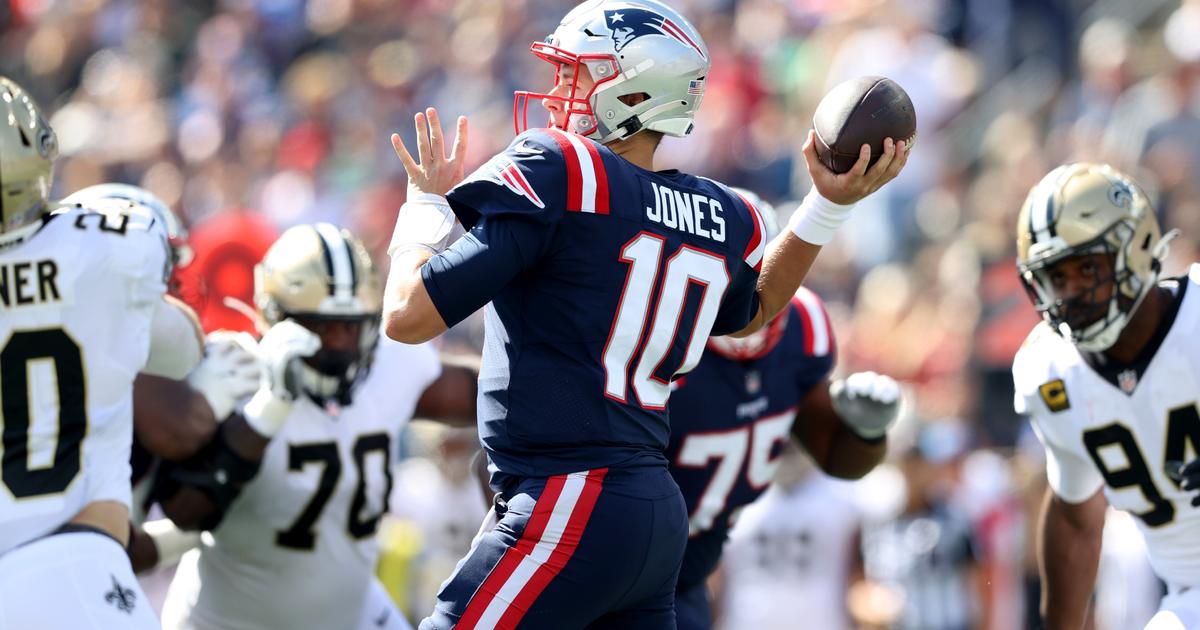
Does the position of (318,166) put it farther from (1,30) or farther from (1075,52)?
(1075,52)

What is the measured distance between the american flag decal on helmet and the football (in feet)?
2.30

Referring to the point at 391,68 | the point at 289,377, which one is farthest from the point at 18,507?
the point at 391,68

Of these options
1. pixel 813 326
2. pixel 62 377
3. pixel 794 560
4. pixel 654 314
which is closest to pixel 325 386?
pixel 62 377

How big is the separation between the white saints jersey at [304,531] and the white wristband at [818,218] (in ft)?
6.74

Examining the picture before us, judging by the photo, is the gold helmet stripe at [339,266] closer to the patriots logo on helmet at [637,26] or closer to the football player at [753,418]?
the football player at [753,418]

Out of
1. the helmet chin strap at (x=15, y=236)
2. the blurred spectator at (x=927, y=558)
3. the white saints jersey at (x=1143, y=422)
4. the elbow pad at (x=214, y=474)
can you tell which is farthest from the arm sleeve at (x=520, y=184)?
the blurred spectator at (x=927, y=558)

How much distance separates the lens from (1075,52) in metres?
11.4

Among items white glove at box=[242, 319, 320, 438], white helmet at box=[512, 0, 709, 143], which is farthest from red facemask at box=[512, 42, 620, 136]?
white glove at box=[242, 319, 320, 438]

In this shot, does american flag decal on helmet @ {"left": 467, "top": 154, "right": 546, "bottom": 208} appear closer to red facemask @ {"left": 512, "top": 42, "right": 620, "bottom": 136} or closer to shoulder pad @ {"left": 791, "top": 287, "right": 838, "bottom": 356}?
red facemask @ {"left": 512, "top": 42, "right": 620, "bottom": 136}

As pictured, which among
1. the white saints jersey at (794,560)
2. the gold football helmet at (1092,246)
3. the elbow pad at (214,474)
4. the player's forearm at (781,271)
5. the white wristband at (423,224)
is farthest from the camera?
the white saints jersey at (794,560)

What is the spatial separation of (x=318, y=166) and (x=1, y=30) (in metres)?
3.55

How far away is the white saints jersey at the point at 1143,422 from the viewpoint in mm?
4922

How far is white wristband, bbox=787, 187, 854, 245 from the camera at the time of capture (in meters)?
4.09

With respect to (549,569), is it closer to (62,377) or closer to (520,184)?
(520,184)
